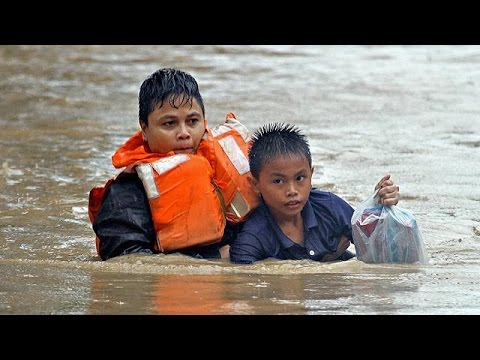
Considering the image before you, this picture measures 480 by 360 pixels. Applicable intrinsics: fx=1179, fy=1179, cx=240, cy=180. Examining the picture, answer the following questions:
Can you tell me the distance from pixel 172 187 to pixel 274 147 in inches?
22.2

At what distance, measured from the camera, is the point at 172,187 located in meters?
6.06

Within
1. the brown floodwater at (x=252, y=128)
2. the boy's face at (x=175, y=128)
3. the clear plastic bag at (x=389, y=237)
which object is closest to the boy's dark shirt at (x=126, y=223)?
the brown floodwater at (x=252, y=128)

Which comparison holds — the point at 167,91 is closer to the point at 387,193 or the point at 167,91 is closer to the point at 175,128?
the point at 175,128

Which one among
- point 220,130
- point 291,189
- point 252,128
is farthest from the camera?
point 252,128

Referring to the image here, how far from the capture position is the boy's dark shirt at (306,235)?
6.10m

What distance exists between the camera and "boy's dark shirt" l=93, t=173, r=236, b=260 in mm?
6062

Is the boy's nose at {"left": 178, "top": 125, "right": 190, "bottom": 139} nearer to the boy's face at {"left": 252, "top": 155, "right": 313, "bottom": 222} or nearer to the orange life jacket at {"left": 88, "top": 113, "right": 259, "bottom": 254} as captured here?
the orange life jacket at {"left": 88, "top": 113, "right": 259, "bottom": 254}

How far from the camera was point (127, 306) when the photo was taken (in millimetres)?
5055

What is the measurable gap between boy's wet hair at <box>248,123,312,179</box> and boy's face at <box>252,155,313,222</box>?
3 cm

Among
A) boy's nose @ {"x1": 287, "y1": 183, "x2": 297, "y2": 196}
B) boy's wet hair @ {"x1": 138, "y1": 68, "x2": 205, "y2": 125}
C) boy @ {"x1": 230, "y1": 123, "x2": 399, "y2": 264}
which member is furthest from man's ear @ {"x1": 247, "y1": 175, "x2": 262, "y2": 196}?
boy's wet hair @ {"x1": 138, "y1": 68, "x2": 205, "y2": 125}

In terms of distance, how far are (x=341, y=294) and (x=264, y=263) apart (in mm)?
823

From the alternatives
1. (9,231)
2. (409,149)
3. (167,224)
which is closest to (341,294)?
(167,224)

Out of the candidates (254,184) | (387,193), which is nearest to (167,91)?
(254,184)

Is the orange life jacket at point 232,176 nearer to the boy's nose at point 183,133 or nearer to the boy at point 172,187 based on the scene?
the boy at point 172,187
